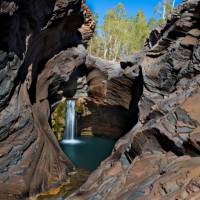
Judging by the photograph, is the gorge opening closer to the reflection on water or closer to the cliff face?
the reflection on water

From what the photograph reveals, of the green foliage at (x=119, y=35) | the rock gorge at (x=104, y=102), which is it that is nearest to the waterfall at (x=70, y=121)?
the rock gorge at (x=104, y=102)

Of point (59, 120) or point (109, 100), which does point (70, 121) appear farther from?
point (109, 100)

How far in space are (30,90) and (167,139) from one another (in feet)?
41.4

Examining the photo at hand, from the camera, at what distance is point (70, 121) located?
34.2 m

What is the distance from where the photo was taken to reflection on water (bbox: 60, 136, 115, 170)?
24844 mm

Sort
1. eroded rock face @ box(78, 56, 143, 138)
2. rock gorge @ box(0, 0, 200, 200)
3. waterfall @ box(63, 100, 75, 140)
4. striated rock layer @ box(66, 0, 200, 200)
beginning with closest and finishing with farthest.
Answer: striated rock layer @ box(66, 0, 200, 200)
rock gorge @ box(0, 0, 200, 200)
eroded rock face @ box(78, 56, 143, 138)
waterfall @ box(63, 100, 75, 140)

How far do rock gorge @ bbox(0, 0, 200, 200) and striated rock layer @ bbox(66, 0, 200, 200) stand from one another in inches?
1.6

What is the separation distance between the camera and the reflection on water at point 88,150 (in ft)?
81.5

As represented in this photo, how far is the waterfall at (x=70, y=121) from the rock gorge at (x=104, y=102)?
134 centimetres

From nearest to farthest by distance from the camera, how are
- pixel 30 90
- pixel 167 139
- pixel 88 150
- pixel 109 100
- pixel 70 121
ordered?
pixel 167 139 < pixel 30 90 < pixel 88 150 < pixel 109 100 < pixel 70 121

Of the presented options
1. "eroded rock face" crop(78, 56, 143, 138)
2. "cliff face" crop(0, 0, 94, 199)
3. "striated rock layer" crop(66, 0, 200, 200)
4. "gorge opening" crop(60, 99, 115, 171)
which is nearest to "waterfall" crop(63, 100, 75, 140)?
"gorge opening" crop(60, 99, 115, 171)

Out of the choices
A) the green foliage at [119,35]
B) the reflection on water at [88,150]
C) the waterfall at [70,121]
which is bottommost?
the reflection on water at [88,150]

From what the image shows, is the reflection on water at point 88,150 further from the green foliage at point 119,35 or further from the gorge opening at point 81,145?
the green foliage at point 119,35

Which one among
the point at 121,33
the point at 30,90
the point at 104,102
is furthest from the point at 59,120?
the point at 121,33
